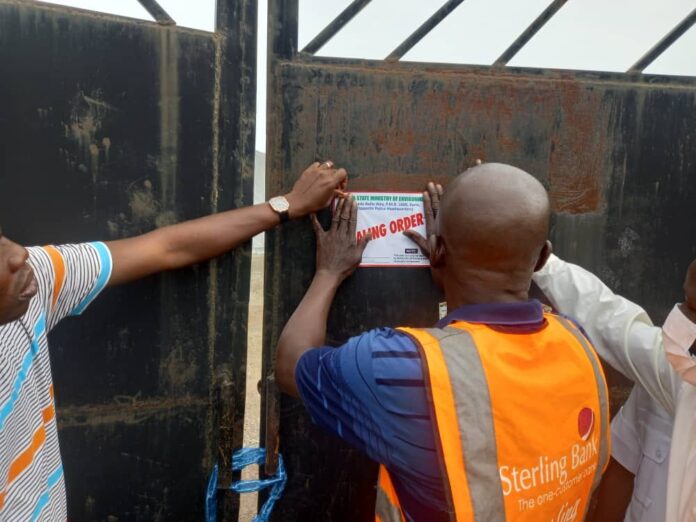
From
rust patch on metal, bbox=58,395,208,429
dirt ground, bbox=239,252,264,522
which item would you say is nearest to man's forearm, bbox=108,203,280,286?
rust patch on metal, bbox=58,395,208,429

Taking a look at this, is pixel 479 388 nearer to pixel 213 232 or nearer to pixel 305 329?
pixel 305 329

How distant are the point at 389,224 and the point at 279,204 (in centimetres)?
33

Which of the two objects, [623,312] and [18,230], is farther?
[623,312]

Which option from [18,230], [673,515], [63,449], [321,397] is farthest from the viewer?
[63,449]

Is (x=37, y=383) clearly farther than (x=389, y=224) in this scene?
No

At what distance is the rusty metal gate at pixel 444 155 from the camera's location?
5.31ft

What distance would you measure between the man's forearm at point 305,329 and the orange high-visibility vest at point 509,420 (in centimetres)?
30

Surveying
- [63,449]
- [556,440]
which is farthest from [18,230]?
[556,440]

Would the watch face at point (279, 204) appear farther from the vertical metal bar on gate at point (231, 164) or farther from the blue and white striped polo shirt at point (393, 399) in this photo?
the blue and white striped polo shirt at point (393, 399)

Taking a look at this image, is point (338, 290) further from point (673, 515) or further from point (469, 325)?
point (673, 515)

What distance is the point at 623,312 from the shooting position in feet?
5.06

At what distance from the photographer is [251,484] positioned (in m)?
1.64

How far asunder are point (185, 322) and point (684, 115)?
1574 millimetres

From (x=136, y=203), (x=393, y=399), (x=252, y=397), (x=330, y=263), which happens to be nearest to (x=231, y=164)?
(x=136, y=203)
